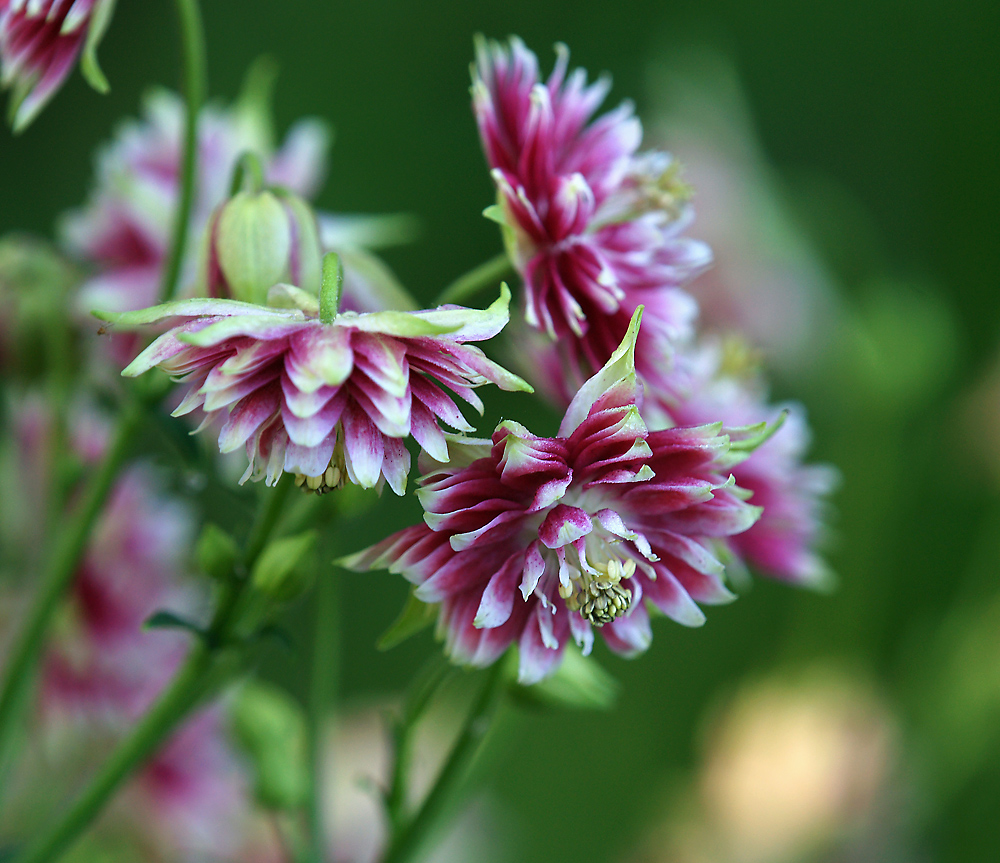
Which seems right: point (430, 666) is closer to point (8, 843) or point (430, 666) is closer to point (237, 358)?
point (237, 358)

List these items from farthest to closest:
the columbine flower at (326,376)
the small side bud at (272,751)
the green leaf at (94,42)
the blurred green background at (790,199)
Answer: the blurred green background at (790,199) → the small side bud at (272,751) → the green leaf at (94,42) → the columbine flower at (326,376)

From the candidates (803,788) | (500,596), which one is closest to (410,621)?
(500,596)

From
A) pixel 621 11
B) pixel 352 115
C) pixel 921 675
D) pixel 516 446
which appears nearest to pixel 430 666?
pixel 516 446

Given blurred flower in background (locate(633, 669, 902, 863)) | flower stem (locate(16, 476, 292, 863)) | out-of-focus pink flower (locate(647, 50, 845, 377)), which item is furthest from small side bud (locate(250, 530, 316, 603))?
out-of-focus pink flower (locate(647, 50, 845, 377))

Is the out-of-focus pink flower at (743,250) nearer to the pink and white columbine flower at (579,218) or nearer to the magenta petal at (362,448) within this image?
the pink and white columbine flower at (579,218)

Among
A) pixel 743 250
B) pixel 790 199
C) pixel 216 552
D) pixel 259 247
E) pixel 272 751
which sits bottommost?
pixel 272 751

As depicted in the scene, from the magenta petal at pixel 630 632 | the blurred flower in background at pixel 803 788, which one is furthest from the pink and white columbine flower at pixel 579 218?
the blurred flower in background at pixel 803 788

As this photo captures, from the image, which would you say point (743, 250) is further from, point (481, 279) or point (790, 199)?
point (481, 279)
